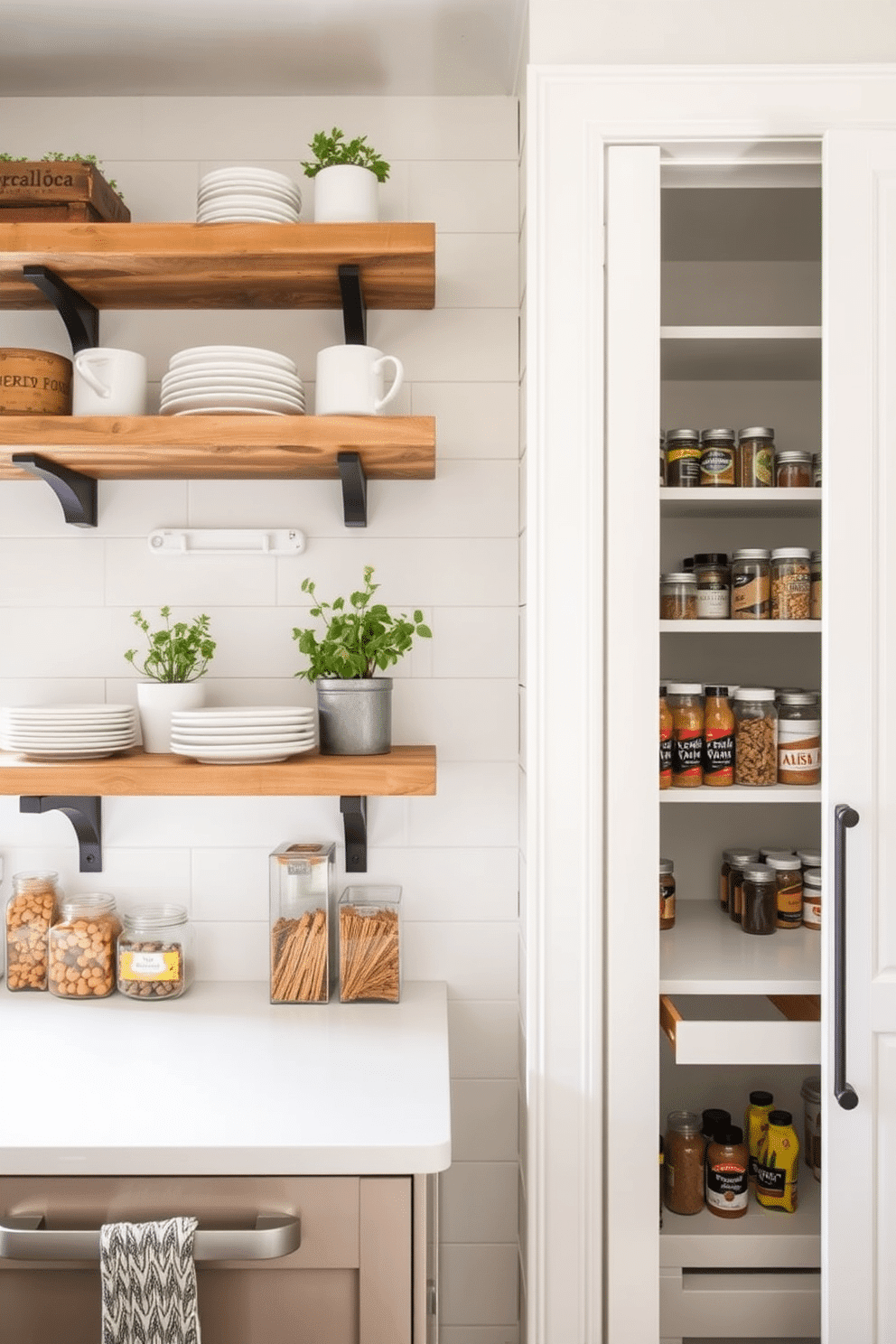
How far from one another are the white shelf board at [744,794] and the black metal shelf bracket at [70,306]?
1.19 m

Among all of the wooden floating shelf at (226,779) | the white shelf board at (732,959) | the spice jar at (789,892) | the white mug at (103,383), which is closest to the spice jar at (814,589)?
the spice jar at (789,892)

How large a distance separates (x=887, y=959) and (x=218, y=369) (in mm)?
1284

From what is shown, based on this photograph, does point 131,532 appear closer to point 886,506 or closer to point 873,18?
point 886,506

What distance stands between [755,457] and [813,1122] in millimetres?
1079

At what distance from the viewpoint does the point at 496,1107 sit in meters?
1.74

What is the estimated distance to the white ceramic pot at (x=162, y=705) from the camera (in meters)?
1.57

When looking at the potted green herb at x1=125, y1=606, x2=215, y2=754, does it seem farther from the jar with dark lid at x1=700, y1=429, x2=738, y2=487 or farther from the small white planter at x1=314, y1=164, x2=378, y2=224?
the jar with dark lid at x1=700, y1=429, x2=738, y2=487

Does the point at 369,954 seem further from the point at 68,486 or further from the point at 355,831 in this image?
the point at 68,486

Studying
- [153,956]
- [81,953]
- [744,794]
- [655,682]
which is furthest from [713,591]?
[81,953]

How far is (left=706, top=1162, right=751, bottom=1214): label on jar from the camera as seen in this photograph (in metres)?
1.55

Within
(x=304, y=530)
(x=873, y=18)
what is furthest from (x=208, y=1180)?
(x=873, y=18)

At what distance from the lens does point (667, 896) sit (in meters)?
1.58

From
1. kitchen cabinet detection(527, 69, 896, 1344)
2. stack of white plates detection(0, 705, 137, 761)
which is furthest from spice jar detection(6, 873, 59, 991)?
kitchen cabinet detection(527, 69, 896, 1344)

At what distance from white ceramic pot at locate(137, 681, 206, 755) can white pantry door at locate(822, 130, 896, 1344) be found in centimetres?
96
